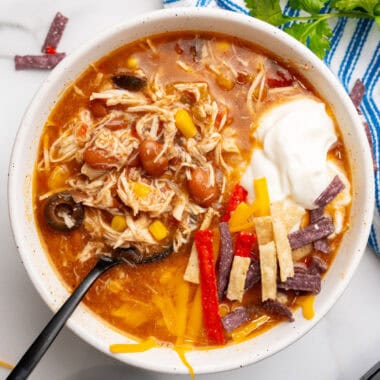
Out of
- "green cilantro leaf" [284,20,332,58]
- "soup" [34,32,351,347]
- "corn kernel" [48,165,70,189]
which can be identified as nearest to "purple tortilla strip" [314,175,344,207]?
"soup" [34,32,351,347]

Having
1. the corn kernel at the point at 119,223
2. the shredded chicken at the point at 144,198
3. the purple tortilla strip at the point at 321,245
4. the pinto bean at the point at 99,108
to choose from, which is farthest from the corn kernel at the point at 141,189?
the purple tortilla strip at the point at 321,245

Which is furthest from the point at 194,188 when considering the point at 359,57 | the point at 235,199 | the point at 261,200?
the point at 359,57

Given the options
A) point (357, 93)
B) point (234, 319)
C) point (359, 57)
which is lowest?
point (234, 319)

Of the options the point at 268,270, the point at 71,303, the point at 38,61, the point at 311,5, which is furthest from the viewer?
the point at 38,61

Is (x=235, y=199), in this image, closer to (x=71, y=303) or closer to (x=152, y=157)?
(x=152, y=157)

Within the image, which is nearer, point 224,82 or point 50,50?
point 224,82

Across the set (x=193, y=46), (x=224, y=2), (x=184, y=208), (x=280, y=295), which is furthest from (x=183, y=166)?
(x=224, y=2)

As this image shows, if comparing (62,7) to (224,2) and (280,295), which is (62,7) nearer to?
(224,2)

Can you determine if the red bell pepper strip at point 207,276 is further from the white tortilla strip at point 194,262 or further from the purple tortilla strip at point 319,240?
the purple tortilla strip at point 319,240
